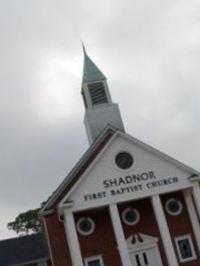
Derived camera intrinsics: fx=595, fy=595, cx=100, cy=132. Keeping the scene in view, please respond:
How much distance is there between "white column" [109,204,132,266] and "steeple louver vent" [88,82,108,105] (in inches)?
334

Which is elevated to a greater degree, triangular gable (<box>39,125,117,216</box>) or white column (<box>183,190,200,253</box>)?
triangular gable (<box>39,125,117,216</box>)

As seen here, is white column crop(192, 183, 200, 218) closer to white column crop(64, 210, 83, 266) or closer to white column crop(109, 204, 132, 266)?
white column crop(109, 204, 132, 266)

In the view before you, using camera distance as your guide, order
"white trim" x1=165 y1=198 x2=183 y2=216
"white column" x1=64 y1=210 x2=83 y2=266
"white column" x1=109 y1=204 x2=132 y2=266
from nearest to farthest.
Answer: "white column" x1=109 y1=204 x2=132 y2=266
"white column" x1=64 y1=210 x2=83 y2=266
"white trim" x1=165 y1=198 x2=183 y2=216

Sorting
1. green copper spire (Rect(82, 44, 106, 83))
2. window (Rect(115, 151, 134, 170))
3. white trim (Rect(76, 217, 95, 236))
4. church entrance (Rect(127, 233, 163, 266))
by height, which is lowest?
church entrance (Rect(127, 233, 163, 266))

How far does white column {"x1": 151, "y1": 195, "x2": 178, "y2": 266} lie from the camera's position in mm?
32688

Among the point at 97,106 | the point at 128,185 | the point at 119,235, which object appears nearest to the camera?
the point at 119,235

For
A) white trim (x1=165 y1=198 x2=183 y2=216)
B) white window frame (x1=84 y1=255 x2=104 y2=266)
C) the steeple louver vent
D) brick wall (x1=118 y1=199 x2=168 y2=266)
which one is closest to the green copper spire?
the steeple louver vent

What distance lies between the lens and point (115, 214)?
32969 millimetres

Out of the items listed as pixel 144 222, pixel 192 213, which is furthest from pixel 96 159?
pixel 192 213

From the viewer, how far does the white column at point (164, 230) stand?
32.7 meters

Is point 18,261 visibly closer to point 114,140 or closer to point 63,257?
point 63,257

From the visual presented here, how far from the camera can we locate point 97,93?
129 ft

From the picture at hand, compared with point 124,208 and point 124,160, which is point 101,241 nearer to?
point 124,208

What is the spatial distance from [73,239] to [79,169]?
449 centimetres
